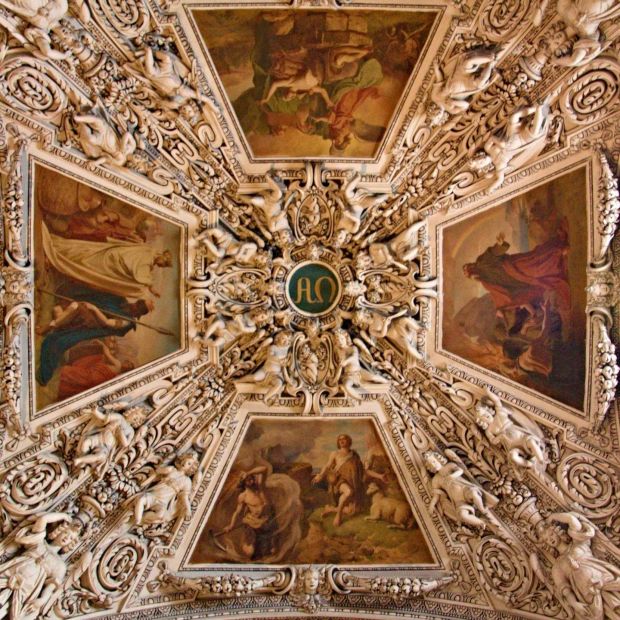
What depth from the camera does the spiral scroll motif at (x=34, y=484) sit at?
11.3m

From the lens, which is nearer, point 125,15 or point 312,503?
point 125,15

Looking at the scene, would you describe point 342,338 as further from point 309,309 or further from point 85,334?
point 85,334

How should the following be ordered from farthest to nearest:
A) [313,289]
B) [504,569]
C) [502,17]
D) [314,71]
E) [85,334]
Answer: [313,289] → [85,334] → [314,71] → [504,569] → [502,17]

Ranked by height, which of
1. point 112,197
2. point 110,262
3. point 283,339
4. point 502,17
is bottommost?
point 283,339

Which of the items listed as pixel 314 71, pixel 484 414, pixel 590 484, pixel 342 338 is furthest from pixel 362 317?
pixel 590 484

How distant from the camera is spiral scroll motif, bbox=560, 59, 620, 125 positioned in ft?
36.4

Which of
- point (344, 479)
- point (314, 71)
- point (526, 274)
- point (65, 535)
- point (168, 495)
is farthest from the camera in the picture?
point (344, 479)

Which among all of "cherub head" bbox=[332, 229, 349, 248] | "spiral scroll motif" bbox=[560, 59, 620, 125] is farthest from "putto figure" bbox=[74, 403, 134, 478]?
"spiral scroll motif" bbox=[560, 59, 620, 125]

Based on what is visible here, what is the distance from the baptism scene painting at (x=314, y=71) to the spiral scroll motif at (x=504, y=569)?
6128mm

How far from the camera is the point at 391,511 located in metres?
12.5

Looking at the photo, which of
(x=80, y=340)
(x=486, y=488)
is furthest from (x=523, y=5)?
(x=80, y=340)

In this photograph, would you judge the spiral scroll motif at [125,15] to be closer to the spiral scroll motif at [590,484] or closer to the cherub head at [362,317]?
the cherub head at [362,317]

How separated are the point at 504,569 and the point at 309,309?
487 centimetres

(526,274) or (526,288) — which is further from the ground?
(526,274)
